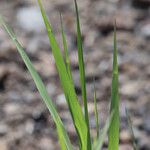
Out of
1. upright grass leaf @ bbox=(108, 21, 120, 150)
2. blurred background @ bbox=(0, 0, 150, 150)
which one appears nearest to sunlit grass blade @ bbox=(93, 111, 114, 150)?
upright grass leaf @ bbox=(108, 21, 120, 150)

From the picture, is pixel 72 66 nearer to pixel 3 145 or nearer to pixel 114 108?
pixel 3 145

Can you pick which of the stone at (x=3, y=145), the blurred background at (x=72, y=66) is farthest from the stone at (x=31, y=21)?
the stone at (x=3, y=145)

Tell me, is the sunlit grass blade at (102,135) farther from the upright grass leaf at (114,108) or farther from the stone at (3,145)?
the stone at (3,145)

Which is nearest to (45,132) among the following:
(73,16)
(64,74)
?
(73,16)

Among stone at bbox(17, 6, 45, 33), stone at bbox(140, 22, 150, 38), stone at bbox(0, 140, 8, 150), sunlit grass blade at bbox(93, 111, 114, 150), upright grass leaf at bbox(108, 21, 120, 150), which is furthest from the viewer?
stone at bbox(17, 6, 45, 33)

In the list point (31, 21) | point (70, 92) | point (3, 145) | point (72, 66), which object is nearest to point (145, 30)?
point (72, 66)

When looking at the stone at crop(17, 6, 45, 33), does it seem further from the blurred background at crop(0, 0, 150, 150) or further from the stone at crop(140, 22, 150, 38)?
the stone at crop(140, 22, 150, 38)

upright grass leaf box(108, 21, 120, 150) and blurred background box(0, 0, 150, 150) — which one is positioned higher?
upright grass leaf box(108, 21, 120, 150)

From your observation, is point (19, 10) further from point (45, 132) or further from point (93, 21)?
point (45, 132)
